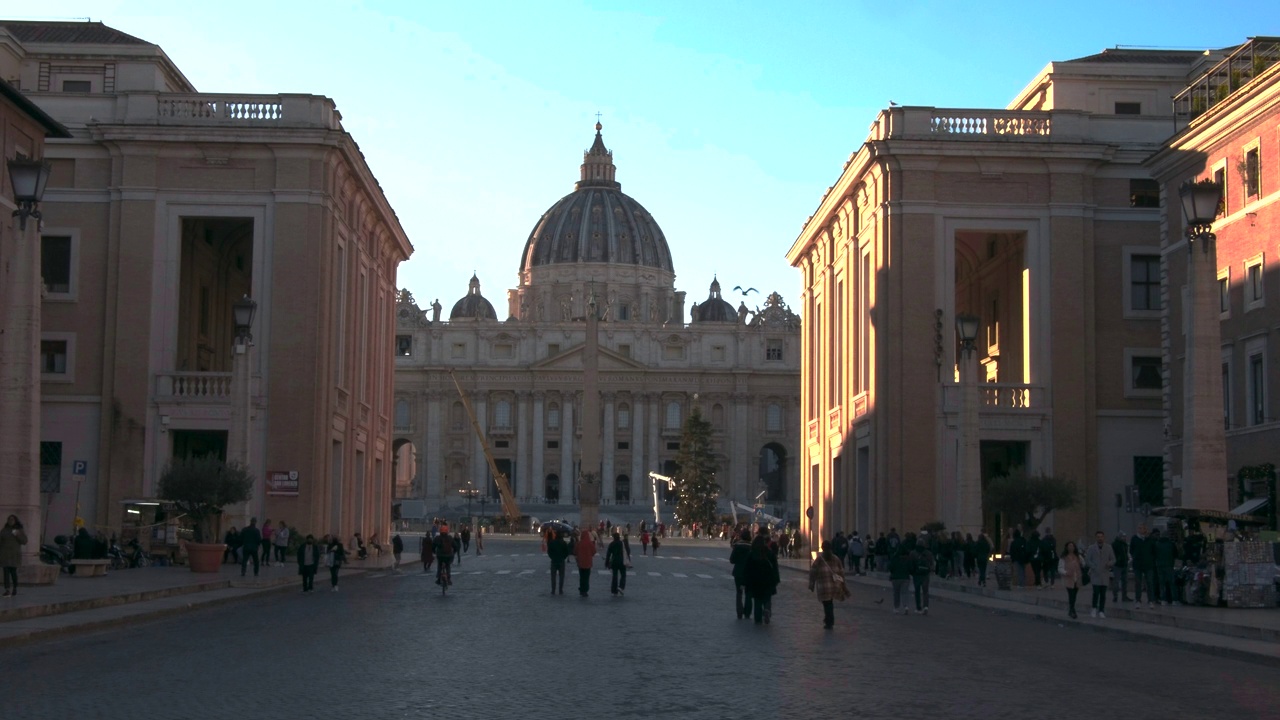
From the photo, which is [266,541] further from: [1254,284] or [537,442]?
[537,442]

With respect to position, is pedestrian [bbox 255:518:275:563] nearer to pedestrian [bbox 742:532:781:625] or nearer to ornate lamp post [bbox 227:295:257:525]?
ornate lamp post [bbox 227:295:257:525]

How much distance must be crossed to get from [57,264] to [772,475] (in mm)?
132270

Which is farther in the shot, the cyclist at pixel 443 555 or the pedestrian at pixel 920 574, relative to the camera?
the cyclist at pixel 443 555

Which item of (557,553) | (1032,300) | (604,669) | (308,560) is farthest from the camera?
(1032,300)

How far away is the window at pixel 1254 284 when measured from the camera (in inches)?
1446

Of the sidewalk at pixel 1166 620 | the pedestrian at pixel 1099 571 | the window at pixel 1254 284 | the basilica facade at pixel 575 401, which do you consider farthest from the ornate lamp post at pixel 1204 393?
the basilica facade at pixel 575 401

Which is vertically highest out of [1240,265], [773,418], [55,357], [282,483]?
[773,418]

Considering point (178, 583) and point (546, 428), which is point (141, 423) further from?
point (546, 428)

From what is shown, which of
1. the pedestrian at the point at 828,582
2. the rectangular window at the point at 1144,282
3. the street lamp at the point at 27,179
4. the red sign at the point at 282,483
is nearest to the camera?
the pedestrian at the point at 828,582

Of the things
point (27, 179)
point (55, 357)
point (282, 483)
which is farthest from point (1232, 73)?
point (55, 357)

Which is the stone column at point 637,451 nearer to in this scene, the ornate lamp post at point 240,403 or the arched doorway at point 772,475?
the arched doorway at point 772,475

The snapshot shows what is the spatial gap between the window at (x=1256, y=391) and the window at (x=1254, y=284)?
1149 mm

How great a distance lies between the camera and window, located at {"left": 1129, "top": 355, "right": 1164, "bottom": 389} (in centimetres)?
5097

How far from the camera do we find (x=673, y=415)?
160 metres
